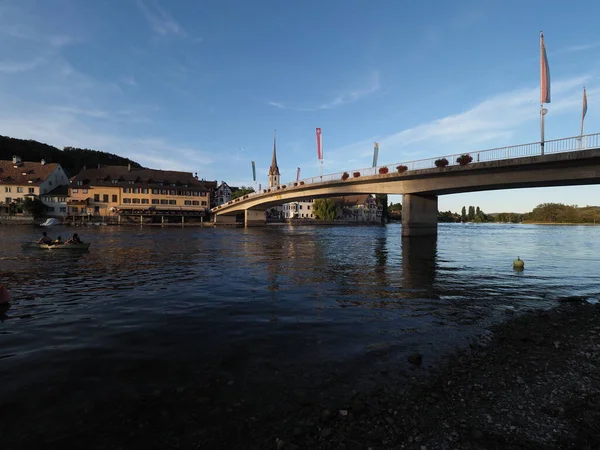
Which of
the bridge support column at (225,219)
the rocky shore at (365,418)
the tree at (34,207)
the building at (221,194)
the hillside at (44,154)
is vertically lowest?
the rocky shore at (365,418)

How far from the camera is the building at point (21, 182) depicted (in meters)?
86.1

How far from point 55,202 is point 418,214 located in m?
97.4

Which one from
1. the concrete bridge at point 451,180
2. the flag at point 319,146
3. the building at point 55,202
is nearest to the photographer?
the concrete bridge at point 451,180

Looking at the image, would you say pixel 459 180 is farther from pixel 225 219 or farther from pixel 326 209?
pixel 326 209

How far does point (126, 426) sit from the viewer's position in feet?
14.4

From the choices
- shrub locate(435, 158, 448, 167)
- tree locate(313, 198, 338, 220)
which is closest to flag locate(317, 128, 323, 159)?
shrub locate(435, 158, 448, 167)

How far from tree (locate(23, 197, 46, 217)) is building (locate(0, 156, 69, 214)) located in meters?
2.82

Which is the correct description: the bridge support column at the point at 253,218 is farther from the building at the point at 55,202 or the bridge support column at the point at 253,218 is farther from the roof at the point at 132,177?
the building at the point at 55,202

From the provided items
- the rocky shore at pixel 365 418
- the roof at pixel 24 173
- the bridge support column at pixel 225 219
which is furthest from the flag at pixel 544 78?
the roof at pixel 24 173

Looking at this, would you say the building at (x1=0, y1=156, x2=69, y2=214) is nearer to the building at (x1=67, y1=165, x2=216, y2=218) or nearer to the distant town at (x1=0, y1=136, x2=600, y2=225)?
the distant town at (x1=0, y1=136, x2=600, y2=225)

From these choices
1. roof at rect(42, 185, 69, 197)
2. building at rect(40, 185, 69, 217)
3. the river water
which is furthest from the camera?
roof at rect(42, 185, 69, 197)

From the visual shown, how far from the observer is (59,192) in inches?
3637

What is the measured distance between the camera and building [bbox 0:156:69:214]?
86.1 m

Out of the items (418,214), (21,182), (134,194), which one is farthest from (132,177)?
(418,214)
